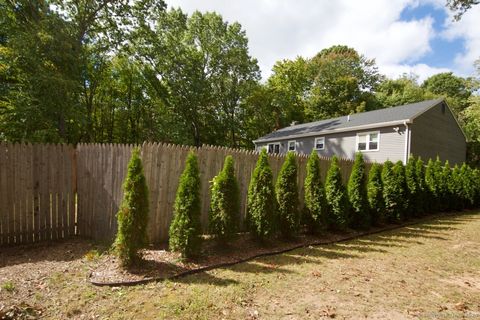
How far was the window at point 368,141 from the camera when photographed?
16.7 meters

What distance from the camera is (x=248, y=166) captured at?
6582 mm

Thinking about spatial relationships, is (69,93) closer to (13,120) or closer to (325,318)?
(13,120)

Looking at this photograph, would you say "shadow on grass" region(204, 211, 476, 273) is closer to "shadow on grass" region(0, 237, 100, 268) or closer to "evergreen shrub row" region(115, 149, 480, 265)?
"evergreen shrub row" region(115, 149, 480, 265)

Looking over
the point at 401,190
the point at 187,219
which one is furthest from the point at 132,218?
the point at 401,190

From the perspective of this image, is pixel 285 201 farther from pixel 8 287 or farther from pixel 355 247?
pixel 8 287

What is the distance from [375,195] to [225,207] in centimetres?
528

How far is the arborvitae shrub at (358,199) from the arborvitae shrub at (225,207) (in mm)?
3929

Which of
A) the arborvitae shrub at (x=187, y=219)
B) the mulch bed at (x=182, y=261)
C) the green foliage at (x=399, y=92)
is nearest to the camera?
the mulch bed at (x=182, y=261)

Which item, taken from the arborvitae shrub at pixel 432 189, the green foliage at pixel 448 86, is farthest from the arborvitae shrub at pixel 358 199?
the green foliage at pixel 448 86

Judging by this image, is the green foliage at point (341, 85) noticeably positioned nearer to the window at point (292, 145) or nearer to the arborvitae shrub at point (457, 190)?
the window at point (292, 145)

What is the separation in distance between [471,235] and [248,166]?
21.3 ft

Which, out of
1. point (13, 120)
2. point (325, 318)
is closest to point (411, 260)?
point (325, 318)

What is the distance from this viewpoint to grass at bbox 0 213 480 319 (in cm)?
318

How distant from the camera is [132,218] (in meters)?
4.02
